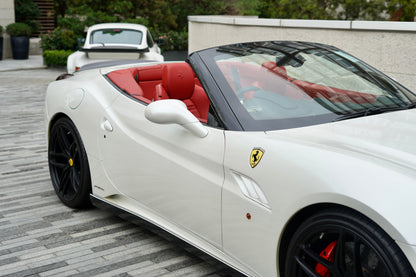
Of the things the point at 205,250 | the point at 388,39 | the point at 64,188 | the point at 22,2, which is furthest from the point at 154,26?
the point at 205,250

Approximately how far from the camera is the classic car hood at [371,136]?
272 centimetres

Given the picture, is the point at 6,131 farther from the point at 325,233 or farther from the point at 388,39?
the point at 325,233

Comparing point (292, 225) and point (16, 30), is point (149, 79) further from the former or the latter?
point (16, 30)

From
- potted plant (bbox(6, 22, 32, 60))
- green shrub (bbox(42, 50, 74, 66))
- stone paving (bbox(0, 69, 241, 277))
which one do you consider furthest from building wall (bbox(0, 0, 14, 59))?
stone paving (bbox(0, 69, 241, 277))

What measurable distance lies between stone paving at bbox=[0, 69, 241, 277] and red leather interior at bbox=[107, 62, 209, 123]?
98cm

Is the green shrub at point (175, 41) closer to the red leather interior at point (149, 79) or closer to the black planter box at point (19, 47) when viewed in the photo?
the black planter box at point (19, 47)

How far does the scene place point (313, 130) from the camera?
3.11 metres

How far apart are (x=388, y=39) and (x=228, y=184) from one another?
6458 mm

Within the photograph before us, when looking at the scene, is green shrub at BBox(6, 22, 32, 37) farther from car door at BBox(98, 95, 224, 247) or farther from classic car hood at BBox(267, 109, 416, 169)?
classic car hood at BBox(267, 109, 416, 169)

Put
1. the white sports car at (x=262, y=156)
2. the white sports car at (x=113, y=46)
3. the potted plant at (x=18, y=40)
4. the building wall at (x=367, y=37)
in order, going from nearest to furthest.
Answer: the white sports car at (x=262, y=156), the building wall at (x=367, y=37), the white sports car at (x=113, y=46), the potted plant at (x=18, y=40)

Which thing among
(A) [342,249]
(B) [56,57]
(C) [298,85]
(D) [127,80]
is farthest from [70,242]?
(B) [56,57]

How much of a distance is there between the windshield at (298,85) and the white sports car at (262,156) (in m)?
0.01

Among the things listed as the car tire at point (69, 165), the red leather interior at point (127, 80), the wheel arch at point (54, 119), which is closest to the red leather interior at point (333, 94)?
the red leather interior at point (127, 80)

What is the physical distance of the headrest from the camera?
4.15m
